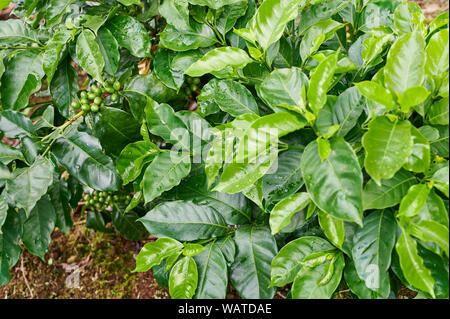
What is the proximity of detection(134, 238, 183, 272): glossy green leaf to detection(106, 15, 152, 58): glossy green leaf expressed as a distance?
566mm

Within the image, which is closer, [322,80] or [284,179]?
[322,80]

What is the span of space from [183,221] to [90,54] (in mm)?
552

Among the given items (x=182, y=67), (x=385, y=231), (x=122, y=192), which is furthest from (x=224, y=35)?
(x=122, y=192)

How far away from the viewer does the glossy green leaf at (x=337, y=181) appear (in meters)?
0.69

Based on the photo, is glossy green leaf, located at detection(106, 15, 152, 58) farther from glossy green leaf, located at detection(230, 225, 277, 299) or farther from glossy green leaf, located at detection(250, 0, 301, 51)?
glossy green leaf, located at detection(230, 225, 277, 299)

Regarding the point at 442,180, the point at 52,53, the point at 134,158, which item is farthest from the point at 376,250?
the point at 52,53

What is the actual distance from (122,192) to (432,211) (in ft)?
3.97

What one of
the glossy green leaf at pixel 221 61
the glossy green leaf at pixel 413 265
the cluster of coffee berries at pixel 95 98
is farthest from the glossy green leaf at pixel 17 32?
the glossy green leaf at pixel 413 265

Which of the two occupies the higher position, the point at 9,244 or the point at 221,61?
the point at 221,61

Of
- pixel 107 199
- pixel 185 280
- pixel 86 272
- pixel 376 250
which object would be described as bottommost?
pixel 86 272

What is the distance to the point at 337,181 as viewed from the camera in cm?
71

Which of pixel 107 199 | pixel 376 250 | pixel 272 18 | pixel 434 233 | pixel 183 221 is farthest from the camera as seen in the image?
pixel 107 199

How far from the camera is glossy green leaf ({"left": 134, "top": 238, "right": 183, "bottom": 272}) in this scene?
0.99 m

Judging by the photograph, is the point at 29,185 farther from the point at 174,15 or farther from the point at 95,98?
the point at 174,15
